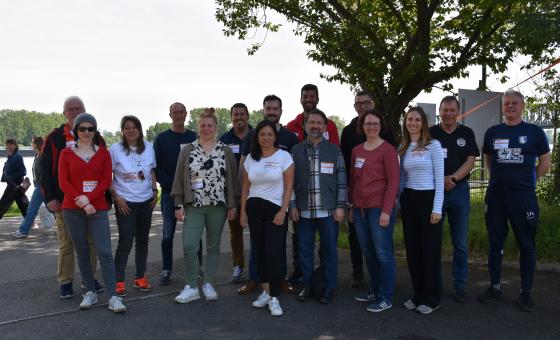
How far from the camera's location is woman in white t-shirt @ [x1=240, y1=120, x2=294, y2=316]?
481cm

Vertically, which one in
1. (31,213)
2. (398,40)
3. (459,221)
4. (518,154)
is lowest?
(31,213)

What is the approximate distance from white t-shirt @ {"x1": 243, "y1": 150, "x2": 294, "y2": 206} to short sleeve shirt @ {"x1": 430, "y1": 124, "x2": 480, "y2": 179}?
152 centimetres

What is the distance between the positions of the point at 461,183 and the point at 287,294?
6.98 ft

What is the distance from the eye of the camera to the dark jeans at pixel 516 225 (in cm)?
476

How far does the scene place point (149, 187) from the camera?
539cm

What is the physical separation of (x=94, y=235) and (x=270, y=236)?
169cm

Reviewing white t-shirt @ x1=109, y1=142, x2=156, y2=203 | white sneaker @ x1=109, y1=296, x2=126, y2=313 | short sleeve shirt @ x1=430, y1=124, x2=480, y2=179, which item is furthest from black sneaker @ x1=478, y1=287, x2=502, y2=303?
white t-shirt @ x1=109, y1=142, x2=156, y2=203

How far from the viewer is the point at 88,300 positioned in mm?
4941

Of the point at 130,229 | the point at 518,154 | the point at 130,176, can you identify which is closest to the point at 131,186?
the point at 130,176

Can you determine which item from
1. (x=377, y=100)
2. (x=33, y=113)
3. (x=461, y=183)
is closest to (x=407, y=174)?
(x=461, y=183)

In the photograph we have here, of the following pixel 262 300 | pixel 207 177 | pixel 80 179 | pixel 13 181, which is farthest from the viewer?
pixel 13 181

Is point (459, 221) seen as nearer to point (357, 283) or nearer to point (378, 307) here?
point (378, 307)

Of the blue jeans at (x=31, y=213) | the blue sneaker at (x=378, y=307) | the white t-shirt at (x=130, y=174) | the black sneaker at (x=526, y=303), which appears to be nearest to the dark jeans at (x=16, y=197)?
the blue jeans at (x=31, y=213)

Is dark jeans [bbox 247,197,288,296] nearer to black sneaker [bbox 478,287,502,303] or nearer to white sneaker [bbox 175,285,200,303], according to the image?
white sneaker [bbox 175,285,200,303]
